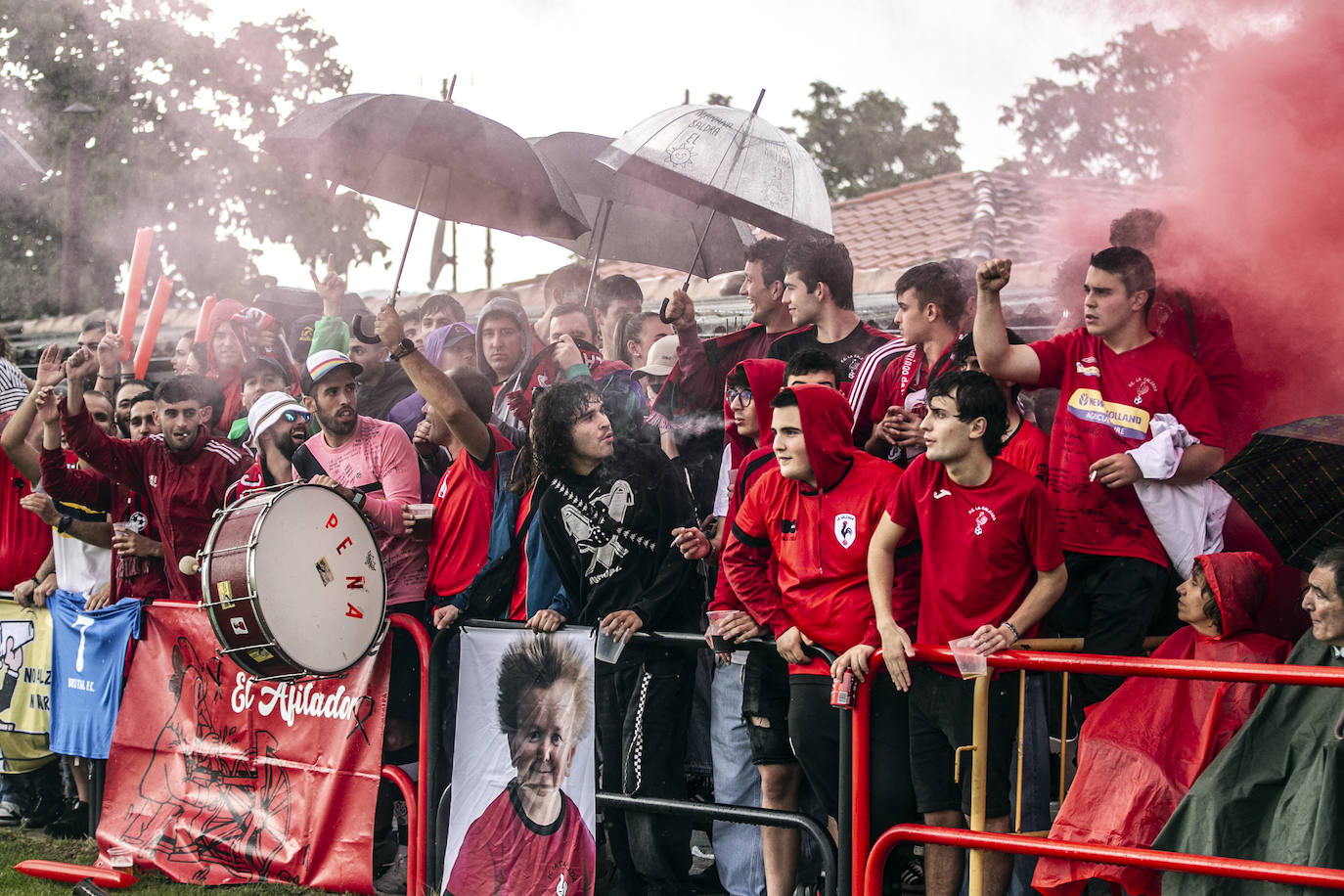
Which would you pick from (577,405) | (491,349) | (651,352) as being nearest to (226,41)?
(491,349)

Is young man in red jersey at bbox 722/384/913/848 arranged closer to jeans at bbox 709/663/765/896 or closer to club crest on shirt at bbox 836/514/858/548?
club crest on shirt at bbox 836/514/858/548

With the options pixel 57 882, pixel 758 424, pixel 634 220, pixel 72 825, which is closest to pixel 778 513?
pixel 758 424

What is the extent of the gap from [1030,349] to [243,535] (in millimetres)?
2920

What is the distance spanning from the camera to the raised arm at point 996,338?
13.4ft

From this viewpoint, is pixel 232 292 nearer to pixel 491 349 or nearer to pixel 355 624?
pixel 491 349

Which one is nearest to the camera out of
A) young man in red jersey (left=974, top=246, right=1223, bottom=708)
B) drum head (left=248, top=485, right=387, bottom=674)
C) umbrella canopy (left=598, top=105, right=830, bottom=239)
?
young man in red jersey (left=974, top=246, right=1223, bottom=708)

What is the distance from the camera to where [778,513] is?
175 inches

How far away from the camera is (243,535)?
4895mm

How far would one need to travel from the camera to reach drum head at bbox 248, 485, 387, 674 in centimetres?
485

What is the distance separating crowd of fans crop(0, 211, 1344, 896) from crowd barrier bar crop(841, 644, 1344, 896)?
0.07 metres

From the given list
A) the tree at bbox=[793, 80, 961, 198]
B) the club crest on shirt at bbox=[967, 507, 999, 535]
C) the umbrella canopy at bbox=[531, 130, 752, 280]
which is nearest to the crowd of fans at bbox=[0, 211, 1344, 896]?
the club crest on shirt at bbox=[967, 507, 999, 535]

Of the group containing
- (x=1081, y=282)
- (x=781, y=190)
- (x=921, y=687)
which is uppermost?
(x=781, y=190)

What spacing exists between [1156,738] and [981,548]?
2.40 feet

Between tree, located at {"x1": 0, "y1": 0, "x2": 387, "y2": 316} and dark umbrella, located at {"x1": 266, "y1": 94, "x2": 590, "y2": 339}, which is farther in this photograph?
tree, located at {"x1": 0, "y1": 0, "x2": 387, "y2": 316}
